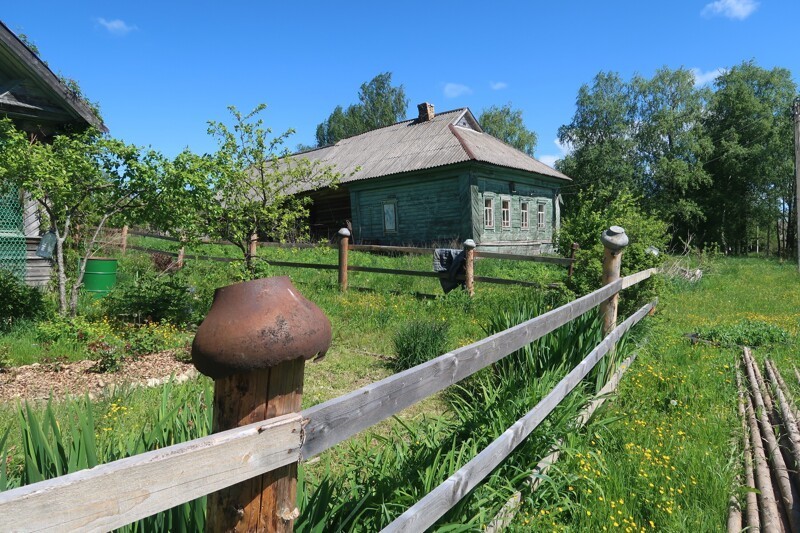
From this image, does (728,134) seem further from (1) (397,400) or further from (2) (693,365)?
(1) (397,400)

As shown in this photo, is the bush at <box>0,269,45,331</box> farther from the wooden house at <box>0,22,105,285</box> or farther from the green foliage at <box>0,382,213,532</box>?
the green foliage at <box>0,382,213,532</box>

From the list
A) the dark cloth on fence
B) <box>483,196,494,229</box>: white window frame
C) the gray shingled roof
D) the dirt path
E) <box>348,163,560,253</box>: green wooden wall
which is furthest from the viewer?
<box>483,196,494,229</box>: white window frame

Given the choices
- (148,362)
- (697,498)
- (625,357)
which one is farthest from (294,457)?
(148,362)

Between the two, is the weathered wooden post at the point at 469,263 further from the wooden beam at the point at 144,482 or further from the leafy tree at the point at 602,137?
the leafy tree at the point at 602,137

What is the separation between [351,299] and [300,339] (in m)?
8.00

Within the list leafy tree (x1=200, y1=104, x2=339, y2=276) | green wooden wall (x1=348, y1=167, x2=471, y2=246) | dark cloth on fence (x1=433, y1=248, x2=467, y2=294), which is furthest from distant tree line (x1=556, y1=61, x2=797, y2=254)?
leafy tree (x1=200, y1=104, x2=339, y2=276)

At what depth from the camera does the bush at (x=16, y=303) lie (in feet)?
21.0

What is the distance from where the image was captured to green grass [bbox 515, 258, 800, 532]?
2598 mm

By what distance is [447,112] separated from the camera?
22875 millimetres

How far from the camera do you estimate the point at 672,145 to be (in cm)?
3372

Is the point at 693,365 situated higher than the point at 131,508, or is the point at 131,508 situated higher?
the point at 131,508

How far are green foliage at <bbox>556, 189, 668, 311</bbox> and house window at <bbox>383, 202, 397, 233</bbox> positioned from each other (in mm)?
13118

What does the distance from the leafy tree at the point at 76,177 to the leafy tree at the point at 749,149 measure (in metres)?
35.1

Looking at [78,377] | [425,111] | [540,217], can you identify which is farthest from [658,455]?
[425,111]
